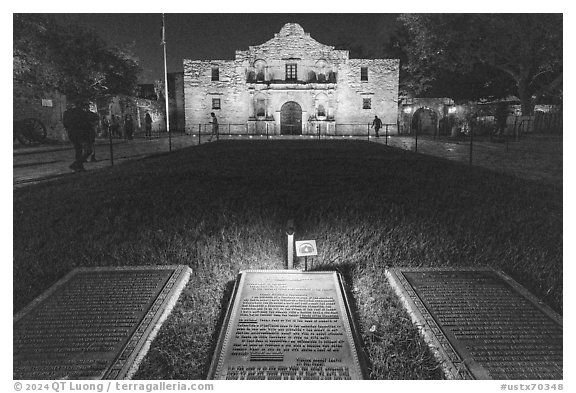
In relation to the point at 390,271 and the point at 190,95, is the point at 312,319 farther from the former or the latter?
the point at 190,95

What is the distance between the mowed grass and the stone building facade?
84.8 ft

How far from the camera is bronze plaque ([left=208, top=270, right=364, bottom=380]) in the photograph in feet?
7.38

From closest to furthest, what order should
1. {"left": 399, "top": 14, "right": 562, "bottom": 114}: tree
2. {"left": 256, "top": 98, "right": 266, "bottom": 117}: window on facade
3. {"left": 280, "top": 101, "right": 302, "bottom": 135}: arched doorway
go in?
{"left": 399, "top": 14, "right": 562, "bottom": 114}: tree
{"left": 256, "top": 98, "right": 266, "bottom": 117}: window on facade
{"left": 280, "top": 101, "right": 302, "bottom": 135}: arched doorway

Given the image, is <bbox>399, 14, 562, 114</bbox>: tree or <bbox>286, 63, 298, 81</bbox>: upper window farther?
<bbox>286, 63, 298, 81</bbox>: upper window

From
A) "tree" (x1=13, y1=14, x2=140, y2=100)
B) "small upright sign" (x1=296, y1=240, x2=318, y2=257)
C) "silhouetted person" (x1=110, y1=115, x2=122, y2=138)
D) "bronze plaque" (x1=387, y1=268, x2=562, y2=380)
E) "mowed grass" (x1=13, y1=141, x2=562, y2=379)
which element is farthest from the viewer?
"silhouetted person" (x1=110, y1=115, x2=122, y2=138)

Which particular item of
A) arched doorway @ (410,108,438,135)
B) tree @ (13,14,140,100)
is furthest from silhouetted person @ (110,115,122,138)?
arched doorway @ (410,108,438,135)

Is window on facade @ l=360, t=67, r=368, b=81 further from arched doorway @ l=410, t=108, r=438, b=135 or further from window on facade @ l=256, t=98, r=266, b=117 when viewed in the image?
window on facade @ l=256, t=98, r=266, b=117

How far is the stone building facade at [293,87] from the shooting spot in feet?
105

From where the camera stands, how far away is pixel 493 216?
4.86 meters

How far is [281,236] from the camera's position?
4.35 m

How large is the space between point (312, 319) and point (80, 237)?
2.83 meters

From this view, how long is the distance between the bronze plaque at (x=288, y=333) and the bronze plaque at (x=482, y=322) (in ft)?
1.70

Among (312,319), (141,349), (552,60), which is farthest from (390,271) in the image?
(552,60)

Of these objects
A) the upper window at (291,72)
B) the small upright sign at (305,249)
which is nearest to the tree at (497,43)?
the upper window at (291,72)
